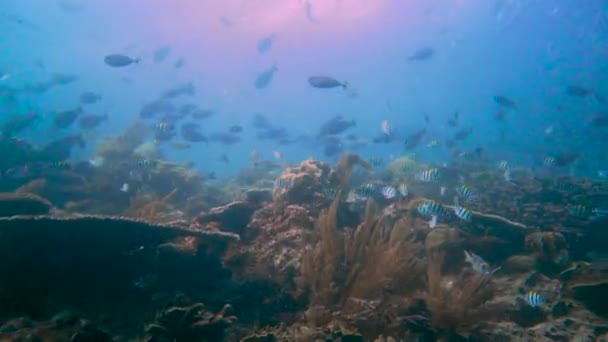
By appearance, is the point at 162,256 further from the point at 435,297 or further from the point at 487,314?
the point at 487,314

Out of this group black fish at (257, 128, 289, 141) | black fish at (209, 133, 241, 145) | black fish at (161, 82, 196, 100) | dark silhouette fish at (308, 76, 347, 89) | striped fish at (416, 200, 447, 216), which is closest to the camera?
striped fish at (416, 200, 447, 216)

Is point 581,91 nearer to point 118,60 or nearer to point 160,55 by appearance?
point 118,60

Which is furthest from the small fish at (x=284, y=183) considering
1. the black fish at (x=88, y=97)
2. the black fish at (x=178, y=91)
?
the black fish at (x=88, y=97)

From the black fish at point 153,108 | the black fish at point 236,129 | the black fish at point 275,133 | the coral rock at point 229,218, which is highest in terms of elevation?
the black fish at point 153,108

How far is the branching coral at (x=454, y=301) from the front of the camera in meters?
5.16

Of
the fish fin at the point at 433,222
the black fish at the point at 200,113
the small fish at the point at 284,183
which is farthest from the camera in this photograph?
the black fish at the point at 200,113

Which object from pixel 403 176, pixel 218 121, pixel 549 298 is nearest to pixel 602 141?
pixel 403 176

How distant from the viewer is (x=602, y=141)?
3566 cm

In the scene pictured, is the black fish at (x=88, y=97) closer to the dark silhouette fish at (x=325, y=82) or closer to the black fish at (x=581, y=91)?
the dark silhouette fish at (x=325, y=82)

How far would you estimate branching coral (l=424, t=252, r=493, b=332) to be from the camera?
516cm

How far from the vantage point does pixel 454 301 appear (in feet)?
17.5

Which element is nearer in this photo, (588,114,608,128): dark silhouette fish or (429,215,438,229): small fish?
(429,215,438,229): small fish

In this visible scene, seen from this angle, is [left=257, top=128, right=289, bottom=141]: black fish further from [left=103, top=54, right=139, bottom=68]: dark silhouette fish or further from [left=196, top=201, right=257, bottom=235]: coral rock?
[left=196, top=201, right=257, bottom=235]: coral rock

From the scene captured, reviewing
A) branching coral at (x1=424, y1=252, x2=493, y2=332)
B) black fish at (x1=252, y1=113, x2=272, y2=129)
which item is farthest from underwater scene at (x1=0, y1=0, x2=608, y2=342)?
black fish at (x1=252, y1=113, x2=272, y2=129)
